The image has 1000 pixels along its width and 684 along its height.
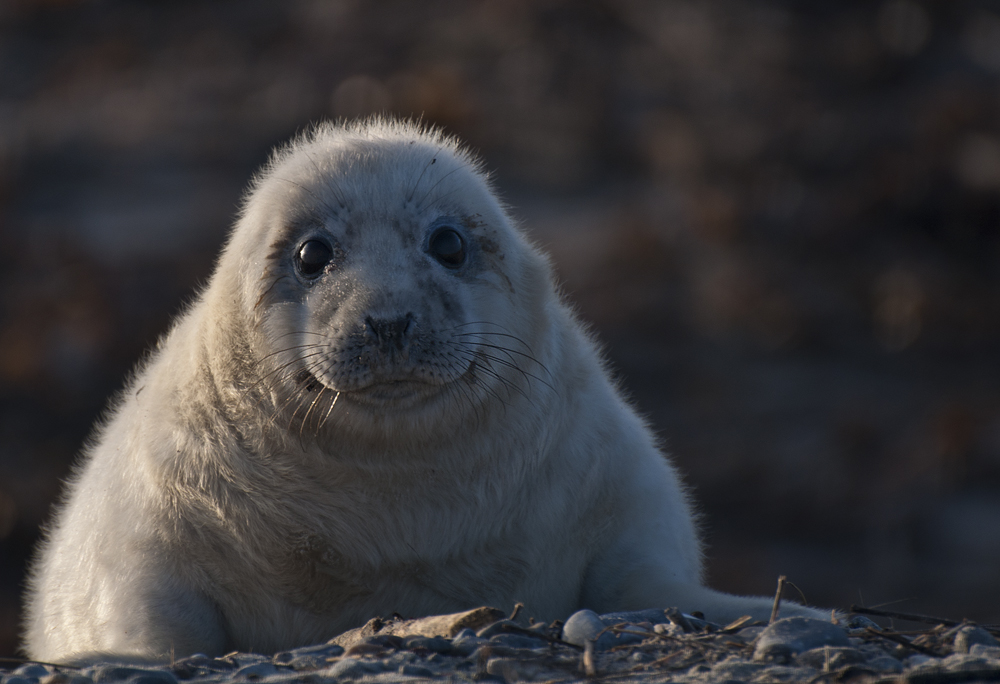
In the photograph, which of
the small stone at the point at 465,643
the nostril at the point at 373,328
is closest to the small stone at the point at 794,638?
the small stone at the point at 465,643

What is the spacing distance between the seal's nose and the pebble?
0.77m

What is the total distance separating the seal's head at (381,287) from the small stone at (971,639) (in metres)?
1.50

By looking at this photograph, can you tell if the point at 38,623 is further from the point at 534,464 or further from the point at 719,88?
the point at 719,88

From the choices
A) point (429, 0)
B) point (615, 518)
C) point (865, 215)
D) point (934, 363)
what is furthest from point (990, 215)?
point (615, 518)

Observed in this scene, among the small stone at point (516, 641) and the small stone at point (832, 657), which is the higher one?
the small stone at point (832, 657)

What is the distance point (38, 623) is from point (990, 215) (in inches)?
474

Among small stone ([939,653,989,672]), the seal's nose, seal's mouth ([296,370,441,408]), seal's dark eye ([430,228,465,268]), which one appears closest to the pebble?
small stone ([939,653,989,672])

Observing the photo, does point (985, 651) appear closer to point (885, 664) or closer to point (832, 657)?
point (885, 664)

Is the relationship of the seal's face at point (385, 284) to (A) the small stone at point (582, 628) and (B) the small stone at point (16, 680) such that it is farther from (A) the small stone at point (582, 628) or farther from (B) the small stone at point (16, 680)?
(B) the small stone at point (16, 680)

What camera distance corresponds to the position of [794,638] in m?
2.68

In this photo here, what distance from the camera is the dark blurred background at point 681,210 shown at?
10594 millimetres

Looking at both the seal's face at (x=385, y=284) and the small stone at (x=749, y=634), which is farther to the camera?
the seal's face at (x=385, y=284)

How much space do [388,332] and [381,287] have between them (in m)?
0.19

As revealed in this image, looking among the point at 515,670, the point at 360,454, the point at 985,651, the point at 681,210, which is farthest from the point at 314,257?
the point at 681,210
